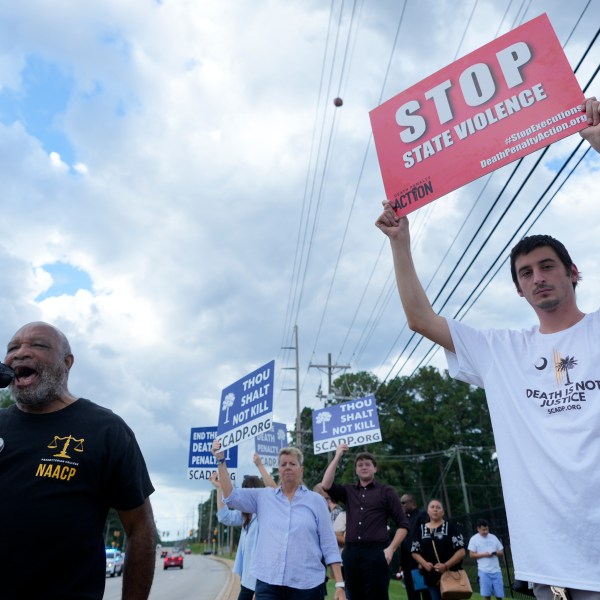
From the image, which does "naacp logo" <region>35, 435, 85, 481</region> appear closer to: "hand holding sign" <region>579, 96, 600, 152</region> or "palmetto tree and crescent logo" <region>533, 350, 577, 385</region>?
"palmetto tree and crescent logo" <region>533, 350, 577, 385</region>

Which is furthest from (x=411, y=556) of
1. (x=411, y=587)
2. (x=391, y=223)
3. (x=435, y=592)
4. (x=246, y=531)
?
(x=391, y=223)

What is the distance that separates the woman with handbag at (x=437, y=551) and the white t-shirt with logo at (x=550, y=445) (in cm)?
648

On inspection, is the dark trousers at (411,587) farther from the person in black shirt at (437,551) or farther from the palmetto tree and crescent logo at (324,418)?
the palmetto tree and crescent logo at (324,418)

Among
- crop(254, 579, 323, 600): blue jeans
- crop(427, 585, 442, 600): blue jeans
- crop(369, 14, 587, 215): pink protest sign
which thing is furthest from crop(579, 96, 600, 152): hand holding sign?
crop(427, 585, 442, 600): blue jeans

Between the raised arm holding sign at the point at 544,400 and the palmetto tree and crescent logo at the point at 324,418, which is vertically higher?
the palmetto tree and crescent logo at the point at 324,418

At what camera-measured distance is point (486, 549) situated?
12.0 m

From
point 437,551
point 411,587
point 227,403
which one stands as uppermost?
point 227,403

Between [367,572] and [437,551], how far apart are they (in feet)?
6.37

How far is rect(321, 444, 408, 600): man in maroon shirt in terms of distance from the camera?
6723 millimetres

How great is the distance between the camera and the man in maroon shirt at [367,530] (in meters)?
6.72

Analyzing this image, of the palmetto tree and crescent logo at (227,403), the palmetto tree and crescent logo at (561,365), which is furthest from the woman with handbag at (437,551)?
the palmetto tree and crescent logo at (561,365)

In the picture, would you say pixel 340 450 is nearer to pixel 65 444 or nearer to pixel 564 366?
pixel 65 444

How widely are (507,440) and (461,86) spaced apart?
216 centimetres

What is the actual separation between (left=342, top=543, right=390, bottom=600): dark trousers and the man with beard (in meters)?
4.49
